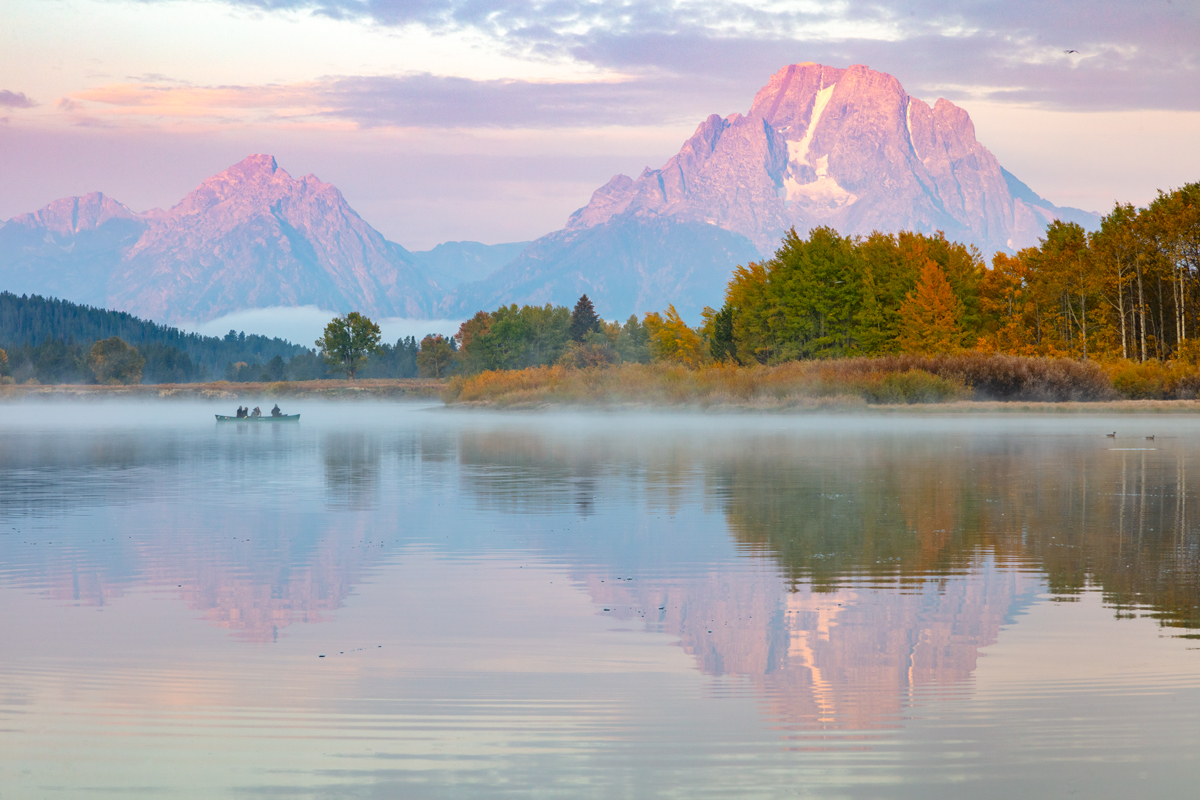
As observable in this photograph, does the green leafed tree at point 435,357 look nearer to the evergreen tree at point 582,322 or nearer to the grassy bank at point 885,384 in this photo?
the evergreen tree at point 582,322

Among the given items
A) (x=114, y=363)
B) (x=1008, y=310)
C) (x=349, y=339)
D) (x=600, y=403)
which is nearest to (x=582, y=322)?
(x=349, y=339)

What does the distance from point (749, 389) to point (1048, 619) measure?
5447 cm

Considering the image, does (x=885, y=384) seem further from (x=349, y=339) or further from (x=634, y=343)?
Result: (x=349, y=339)

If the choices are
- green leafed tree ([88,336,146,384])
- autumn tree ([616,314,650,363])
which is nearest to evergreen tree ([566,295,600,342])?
autumn tree ([616,314,650,363])

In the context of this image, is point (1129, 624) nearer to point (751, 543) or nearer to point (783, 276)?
point (751, 543)

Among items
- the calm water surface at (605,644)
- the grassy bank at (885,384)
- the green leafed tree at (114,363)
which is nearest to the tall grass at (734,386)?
the grassy bank at (885,384)

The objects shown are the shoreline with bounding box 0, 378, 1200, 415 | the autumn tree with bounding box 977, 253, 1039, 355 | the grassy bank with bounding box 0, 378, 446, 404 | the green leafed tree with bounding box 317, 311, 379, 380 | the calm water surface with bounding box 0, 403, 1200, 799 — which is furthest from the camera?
the green leafed tree with bounding box 317, 311, 379, 380

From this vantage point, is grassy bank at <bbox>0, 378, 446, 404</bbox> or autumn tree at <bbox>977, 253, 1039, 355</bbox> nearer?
autumn tree at <bbox>977, 253, 1039, 355</bbox>

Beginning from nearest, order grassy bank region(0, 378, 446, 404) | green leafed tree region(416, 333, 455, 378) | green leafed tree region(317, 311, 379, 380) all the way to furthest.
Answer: grassy bank region(0, 378, 446, 404) < green leafed tree region(317, 311, 379, 380) < green leafed tree region(416, 333, 455, 378)

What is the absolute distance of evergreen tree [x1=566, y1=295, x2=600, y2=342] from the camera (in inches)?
5217

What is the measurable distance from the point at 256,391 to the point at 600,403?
274ft

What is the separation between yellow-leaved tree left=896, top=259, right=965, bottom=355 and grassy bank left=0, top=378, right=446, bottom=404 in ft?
241

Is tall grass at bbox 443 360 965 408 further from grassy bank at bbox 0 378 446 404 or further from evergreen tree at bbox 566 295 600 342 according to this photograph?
grassy bank at bbox 0 378 446 404

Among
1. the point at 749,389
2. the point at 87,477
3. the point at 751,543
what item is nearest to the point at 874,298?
Result: the point at 749,389
